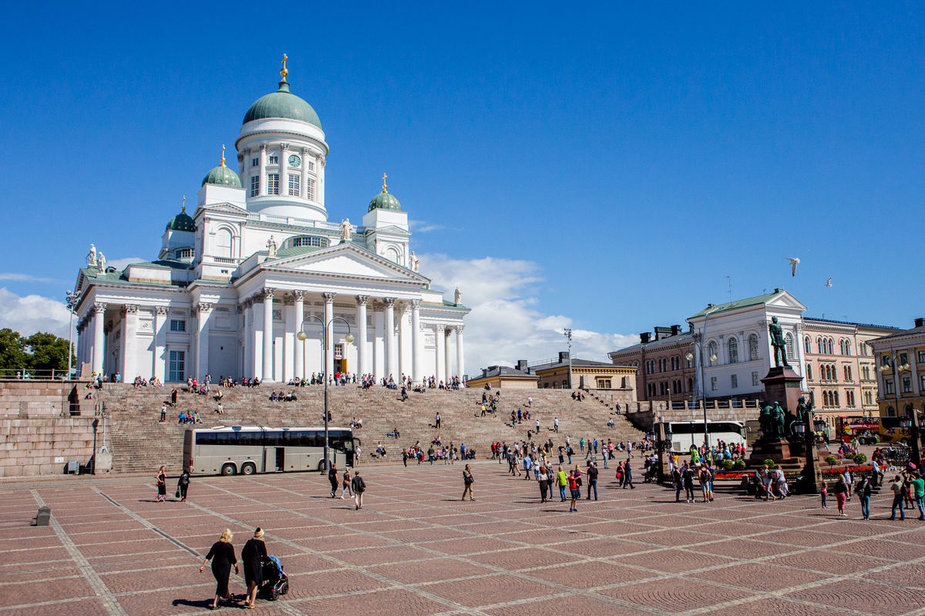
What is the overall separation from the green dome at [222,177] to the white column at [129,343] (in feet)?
47.4

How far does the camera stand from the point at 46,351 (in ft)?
290

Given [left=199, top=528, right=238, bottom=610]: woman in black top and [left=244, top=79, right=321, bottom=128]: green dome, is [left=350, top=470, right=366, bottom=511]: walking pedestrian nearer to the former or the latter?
[left=199, top=528, right=238, bottom=610]: woman in black top

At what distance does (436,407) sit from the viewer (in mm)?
57562

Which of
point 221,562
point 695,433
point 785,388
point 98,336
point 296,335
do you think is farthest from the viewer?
point 98,336

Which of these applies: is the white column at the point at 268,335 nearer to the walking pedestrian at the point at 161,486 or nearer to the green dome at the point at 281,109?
the green dome at the point at 281,109

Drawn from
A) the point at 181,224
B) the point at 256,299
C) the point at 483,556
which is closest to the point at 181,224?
the point at 181,224

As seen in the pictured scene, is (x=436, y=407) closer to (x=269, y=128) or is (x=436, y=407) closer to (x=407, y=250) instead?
(x=407, y=250)

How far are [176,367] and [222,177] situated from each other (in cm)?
1892

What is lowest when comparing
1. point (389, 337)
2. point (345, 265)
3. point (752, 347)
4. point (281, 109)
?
point (752, 347)

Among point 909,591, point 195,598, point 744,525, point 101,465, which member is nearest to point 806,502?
point 744,525

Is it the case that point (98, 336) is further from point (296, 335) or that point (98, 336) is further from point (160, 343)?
point (296, 335)

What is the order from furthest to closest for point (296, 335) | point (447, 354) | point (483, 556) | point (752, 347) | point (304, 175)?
1. point (752, 347)
2. point (447, 354)
3. point (304, 175)
4. point (296, 335)
5. point (483, 556)

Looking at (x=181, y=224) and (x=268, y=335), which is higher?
(x=181, y=224)

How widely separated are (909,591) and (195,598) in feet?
39.2
